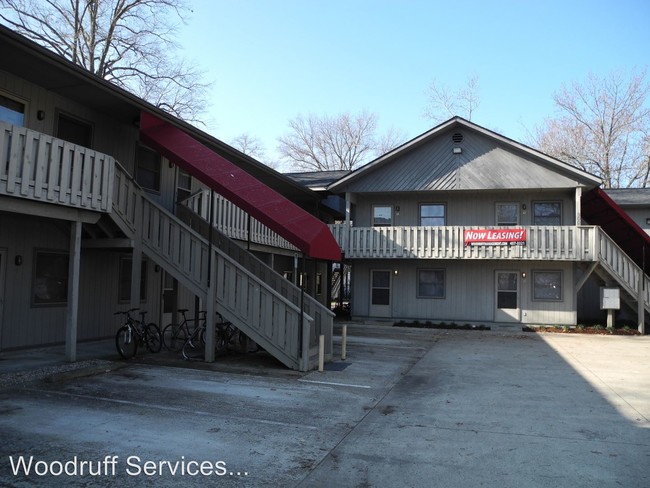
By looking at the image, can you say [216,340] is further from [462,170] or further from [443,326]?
[462,170]

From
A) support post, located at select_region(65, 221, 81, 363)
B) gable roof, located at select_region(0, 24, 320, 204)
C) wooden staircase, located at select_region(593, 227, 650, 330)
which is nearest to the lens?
gable roof, located at select_region(0, 24, 320, 204)

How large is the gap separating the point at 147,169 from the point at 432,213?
12534 mm

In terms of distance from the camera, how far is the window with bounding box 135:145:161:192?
13.3m

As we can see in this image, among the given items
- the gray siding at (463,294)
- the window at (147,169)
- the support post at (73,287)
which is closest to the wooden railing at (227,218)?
the window at (147,169)

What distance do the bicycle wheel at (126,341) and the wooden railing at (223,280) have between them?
4.90 feet

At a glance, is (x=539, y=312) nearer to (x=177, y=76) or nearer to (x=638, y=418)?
(x=638, y=418)

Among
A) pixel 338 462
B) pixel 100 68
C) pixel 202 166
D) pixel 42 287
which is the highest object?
pixel 100 68

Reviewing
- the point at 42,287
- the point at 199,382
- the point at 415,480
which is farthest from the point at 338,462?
the point at 42,287

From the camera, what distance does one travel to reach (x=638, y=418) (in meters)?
7.00

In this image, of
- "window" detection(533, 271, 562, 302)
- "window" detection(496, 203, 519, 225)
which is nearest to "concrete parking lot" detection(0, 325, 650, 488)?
"window" detection(533, 271, 562, 302)

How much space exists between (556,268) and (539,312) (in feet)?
6.26

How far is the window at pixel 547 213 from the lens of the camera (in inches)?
800

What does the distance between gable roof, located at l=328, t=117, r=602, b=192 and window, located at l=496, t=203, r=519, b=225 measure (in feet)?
4.31

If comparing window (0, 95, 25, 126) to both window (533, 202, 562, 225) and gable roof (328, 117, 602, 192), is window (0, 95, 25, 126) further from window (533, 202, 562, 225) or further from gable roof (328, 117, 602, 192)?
window (533, 202, 562, 225)
